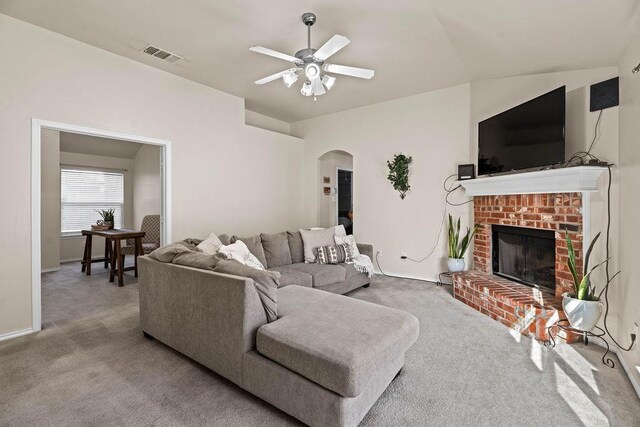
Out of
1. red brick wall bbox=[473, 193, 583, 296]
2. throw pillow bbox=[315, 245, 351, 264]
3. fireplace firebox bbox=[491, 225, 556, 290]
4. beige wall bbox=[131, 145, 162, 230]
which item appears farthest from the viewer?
beige wall bbox=[131, 145, 162, 230]

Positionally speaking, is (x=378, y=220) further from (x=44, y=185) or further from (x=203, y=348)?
(x=44, y=185)

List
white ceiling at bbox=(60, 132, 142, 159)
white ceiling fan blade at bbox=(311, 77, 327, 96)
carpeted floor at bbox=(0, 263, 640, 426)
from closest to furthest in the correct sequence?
carpeted floor at bbox=(0, 263, 640, 426) → white ceiling fan blade at bbox=(311, 77, 327, 96) → white ceiling at bbox=(60, 132, 142, 159)

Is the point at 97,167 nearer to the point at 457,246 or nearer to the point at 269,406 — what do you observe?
the point at 269,406

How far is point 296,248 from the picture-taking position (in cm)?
411

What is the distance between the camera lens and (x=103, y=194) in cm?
680

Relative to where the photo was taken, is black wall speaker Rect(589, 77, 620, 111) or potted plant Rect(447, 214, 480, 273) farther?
potted plant Rect(447, 214, 480, 273)

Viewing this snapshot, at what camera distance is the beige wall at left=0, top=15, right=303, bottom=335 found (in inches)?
109

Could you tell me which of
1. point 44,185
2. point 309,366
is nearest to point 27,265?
point 309,366

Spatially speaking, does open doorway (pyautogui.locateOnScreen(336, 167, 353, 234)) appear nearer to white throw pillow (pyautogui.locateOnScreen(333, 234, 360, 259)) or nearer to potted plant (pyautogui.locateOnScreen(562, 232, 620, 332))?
white throw pillow (pyautogui.locateOnScreen(333, 234, 360, 259))

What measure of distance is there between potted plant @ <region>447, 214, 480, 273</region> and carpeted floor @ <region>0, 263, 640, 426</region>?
1129 mm

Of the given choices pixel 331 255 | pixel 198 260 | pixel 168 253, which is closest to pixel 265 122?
pixel 331 255

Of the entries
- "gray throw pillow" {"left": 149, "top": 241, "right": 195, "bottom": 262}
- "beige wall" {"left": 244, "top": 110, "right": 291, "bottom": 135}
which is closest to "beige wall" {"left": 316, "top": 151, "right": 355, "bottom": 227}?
"beige wall" {"left": 244, "top": 110, "right": 291, "bottom": 135}

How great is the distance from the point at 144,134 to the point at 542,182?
4.40 metres

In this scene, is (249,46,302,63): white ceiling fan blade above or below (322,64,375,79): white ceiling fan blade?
above
